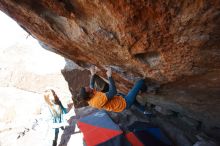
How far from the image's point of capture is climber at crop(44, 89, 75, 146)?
813 cm

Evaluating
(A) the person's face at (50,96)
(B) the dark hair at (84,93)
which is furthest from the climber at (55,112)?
(B) the dark hair at (84,93)

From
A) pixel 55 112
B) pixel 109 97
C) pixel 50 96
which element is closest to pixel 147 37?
pixel 109 97

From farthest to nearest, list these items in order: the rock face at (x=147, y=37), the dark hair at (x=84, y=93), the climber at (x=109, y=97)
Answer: the climber at (x=109, y=97)
the dark hair at (x=84, y=93)
the rock face at (x=147, y=37)

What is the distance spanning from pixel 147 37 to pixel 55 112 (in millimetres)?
5767

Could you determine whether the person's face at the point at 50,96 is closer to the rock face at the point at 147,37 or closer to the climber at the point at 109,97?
the rock face at the point at 147,37

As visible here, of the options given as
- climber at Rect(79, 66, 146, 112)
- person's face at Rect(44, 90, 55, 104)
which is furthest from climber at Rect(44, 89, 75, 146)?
climber at Rect(79, 66, 146, 112)

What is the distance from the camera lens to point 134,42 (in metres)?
3.93

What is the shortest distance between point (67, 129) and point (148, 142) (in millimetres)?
3204

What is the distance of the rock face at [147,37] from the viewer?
3.00 meters

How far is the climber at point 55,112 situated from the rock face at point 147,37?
107 inches

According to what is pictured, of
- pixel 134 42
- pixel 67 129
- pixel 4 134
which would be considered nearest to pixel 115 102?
pixel 134 42

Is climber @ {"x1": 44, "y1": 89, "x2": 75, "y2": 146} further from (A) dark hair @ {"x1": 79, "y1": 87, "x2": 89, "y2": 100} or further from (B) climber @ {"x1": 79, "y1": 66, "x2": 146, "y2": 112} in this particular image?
(A) dark hair @ {"x1": 79, "y1": 87, "x2": 89, "y2": 100}

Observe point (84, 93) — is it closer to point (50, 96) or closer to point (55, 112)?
point (50, 96)

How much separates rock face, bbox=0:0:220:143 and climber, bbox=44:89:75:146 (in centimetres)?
271
